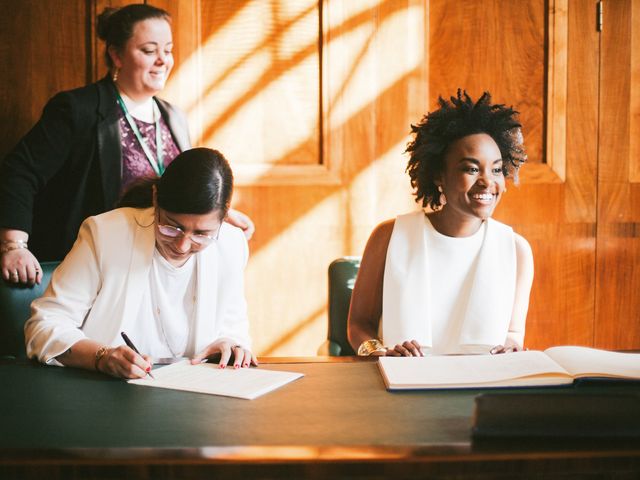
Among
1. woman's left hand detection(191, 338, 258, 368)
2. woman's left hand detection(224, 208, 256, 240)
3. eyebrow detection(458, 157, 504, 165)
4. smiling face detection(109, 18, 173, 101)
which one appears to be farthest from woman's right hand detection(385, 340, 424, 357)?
smiling face detection(109, 18, 173, 101)

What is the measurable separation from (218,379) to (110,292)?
0.47 m

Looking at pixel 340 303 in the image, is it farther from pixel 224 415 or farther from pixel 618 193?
pixel 618 193

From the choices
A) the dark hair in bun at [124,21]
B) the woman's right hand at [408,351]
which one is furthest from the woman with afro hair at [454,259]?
the dark hair in bun at [124,21]

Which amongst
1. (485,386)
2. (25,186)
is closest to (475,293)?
→ (485,386)

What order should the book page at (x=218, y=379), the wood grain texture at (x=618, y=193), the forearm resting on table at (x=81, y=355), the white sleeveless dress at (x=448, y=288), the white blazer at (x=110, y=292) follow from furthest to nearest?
1. the wood grain texture at (x=618, y=193)
2. the white sleeveless dress at (x=448, y=288)
3. the white blazer at (x=110, y=292)
4. the forearm resting on table at (x=81, y=355)
5. the book page at (x=218, y=379)

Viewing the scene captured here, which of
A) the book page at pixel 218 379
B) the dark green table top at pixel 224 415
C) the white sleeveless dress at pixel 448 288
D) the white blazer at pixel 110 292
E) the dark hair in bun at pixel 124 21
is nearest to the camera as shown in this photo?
the dark green table top at pixel 224 415

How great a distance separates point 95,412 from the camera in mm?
1200

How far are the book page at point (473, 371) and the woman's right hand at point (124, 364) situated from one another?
51cm

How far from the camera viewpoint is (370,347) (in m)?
1.96

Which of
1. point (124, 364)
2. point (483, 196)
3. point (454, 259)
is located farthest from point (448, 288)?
point (124, 364)

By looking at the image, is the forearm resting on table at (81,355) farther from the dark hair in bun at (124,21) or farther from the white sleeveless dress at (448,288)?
the dark hair in bun at (124,21)

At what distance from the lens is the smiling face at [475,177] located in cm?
212

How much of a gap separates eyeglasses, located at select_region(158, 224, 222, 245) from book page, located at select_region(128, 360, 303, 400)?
31 cm

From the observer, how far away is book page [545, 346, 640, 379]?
139 cm
